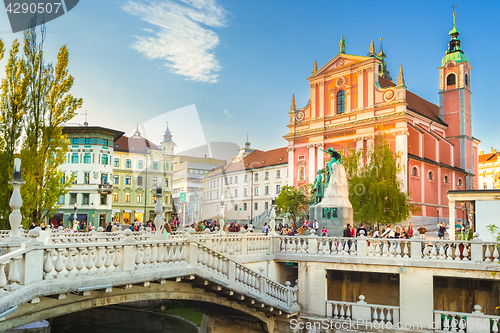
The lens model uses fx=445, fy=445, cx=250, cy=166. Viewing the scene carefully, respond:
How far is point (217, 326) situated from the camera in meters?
19.1

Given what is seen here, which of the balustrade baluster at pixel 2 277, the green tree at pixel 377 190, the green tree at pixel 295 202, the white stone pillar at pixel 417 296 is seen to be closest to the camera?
the balustrade baluster at pixel 2 277

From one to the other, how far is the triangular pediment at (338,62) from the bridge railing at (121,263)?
3995 cm

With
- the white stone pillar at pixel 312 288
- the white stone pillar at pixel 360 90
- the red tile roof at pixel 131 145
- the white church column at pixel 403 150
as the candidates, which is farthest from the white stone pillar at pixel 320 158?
the white stone pillar at pixel 312 288

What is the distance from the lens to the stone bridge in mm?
8359

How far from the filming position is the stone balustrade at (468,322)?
16141mm

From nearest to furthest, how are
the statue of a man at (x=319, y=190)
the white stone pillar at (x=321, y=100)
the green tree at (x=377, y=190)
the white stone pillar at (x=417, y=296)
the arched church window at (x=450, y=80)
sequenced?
the white stone pillar at (x=417, y=296) < the statue of a man at (x=319, y=190) < the green tree at (x=377, y=190) < the white stone pillar at (x=321, y=100) < the arched church window at (x=450, y=80)

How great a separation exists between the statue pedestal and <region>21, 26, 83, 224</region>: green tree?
13.3 meters

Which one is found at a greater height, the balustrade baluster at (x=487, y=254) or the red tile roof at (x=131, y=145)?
the red tile roof at (x=131, y=145)

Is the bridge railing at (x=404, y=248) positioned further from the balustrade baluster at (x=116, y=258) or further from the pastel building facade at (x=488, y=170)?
the pastel building facade at (x=488, y=170)

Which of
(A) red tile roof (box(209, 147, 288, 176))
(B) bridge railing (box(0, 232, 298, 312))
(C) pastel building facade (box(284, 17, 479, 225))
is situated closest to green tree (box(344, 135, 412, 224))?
(C) pastel building facade (box(284, 17, 479, 225))

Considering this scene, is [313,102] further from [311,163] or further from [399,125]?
[399,125]

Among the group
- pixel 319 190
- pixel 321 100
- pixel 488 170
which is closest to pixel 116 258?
pixel 319 190

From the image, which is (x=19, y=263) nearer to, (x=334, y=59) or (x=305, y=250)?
(x=305, y=250)

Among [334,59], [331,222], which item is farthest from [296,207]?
[331,222]
